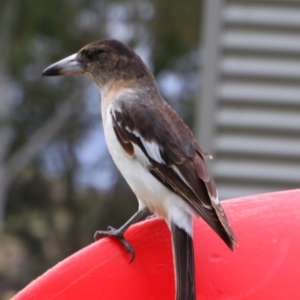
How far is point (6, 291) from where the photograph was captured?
1906 centimetres

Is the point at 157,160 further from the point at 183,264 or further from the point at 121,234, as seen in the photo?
the point at 183,264

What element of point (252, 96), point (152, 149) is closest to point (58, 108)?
point (252, 96)

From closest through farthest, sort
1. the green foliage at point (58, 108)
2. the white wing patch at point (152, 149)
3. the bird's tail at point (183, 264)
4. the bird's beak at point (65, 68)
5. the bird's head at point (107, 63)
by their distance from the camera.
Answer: the bird's tail at point (183, 264) → the white wing patch at point (152, 149) → the bird's beak at point (65, 68) → the bird's head at point (107, 63) → the green foliage at point (58, 108)

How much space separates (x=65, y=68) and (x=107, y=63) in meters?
0.27

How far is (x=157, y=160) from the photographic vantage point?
387cm

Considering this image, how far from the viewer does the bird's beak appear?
461 centimetres

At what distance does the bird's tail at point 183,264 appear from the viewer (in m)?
3.08

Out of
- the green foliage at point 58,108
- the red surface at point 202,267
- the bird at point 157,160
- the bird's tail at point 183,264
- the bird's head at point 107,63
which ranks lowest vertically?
the green foliage at point 58,108

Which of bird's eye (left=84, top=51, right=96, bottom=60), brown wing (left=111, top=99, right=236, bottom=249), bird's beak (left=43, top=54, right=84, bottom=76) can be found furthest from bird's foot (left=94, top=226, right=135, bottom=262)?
bird's eye (left=84, top=51, right=96, bottom=60)

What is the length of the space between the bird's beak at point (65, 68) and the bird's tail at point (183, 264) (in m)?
1.47

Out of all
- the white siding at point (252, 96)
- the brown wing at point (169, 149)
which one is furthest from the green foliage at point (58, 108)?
the brown wing at point (169, 149)

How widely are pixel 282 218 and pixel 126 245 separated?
0.72m

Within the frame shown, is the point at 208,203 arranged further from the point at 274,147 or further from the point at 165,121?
the point at 274,147

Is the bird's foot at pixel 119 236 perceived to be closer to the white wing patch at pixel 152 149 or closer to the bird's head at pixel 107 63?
the white wing patch at pixel 152 149
